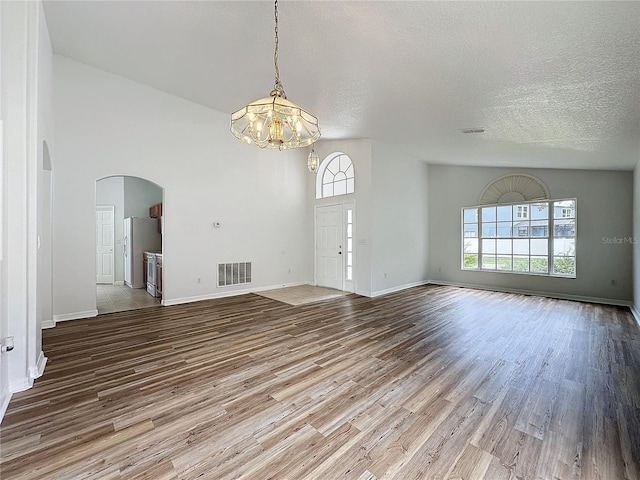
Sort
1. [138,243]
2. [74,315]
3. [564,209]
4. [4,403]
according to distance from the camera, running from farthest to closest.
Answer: [138,243], [564,209], [74,315], [4,403]

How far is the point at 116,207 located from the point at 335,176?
615cm

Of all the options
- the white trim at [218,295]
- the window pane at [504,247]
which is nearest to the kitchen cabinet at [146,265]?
the white trim at [218,295]

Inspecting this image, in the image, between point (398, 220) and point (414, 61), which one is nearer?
point (414, 61)

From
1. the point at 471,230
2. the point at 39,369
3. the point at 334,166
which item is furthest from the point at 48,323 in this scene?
the point at 471,230

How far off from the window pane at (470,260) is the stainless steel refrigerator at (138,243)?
7.92 metres

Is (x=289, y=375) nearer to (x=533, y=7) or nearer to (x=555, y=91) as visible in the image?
(x=533, y=7)

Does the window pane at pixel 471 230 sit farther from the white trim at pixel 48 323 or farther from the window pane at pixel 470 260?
the white trim at pixel 48 323

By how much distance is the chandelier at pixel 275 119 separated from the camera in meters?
2.25

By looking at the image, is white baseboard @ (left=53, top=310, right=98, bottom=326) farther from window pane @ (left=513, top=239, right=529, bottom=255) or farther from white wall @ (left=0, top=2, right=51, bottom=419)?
window pane @ (left=513, top=239, right=529, bottom=255)

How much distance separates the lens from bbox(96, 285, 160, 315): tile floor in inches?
203

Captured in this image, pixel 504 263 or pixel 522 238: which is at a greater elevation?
pixel 522 238

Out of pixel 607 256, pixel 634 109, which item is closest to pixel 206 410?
pixel 634 109

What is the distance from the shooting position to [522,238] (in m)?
6.49

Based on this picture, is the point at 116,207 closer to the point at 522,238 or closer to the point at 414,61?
the point at 414,61
